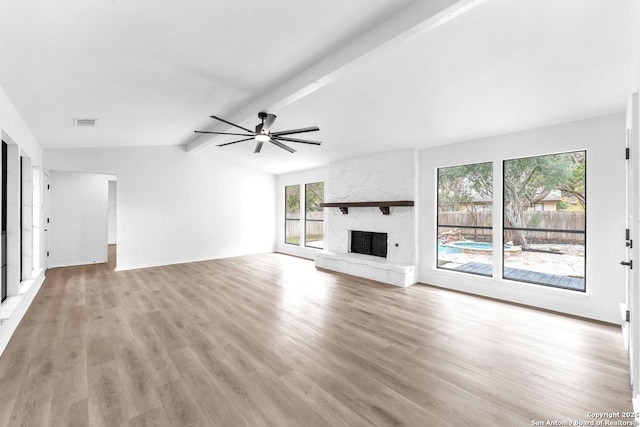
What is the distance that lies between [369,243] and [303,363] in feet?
13.0

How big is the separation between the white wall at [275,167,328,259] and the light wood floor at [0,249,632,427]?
376cm

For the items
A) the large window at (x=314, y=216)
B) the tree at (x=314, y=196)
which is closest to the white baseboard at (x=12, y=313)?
the large window at (x=314, y=216)

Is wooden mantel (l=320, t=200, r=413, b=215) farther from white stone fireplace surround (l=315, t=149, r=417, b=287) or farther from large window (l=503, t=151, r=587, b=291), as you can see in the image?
large window (l=503, t=151, r=587, b=291)

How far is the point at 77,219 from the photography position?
6980 millimetres

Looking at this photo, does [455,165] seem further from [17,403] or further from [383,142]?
[17,403]

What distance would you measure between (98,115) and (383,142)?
14.5 feet

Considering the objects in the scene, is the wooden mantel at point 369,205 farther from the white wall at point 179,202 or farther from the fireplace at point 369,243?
the white wall at point 179,202

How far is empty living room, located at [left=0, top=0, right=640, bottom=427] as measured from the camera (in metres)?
2.08

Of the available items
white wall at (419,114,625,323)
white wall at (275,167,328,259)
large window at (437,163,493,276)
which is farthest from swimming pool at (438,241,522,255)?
white wall at (275,167,328,259)

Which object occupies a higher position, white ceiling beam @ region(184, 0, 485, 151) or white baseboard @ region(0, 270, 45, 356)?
white ceiling beam @ region(184, 0, 485, 151)

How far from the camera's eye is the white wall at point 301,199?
7.89m

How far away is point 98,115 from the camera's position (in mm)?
4086

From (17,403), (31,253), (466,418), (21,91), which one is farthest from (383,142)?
(31,253)

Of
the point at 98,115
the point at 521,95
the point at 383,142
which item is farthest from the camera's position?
the point at 383,142
